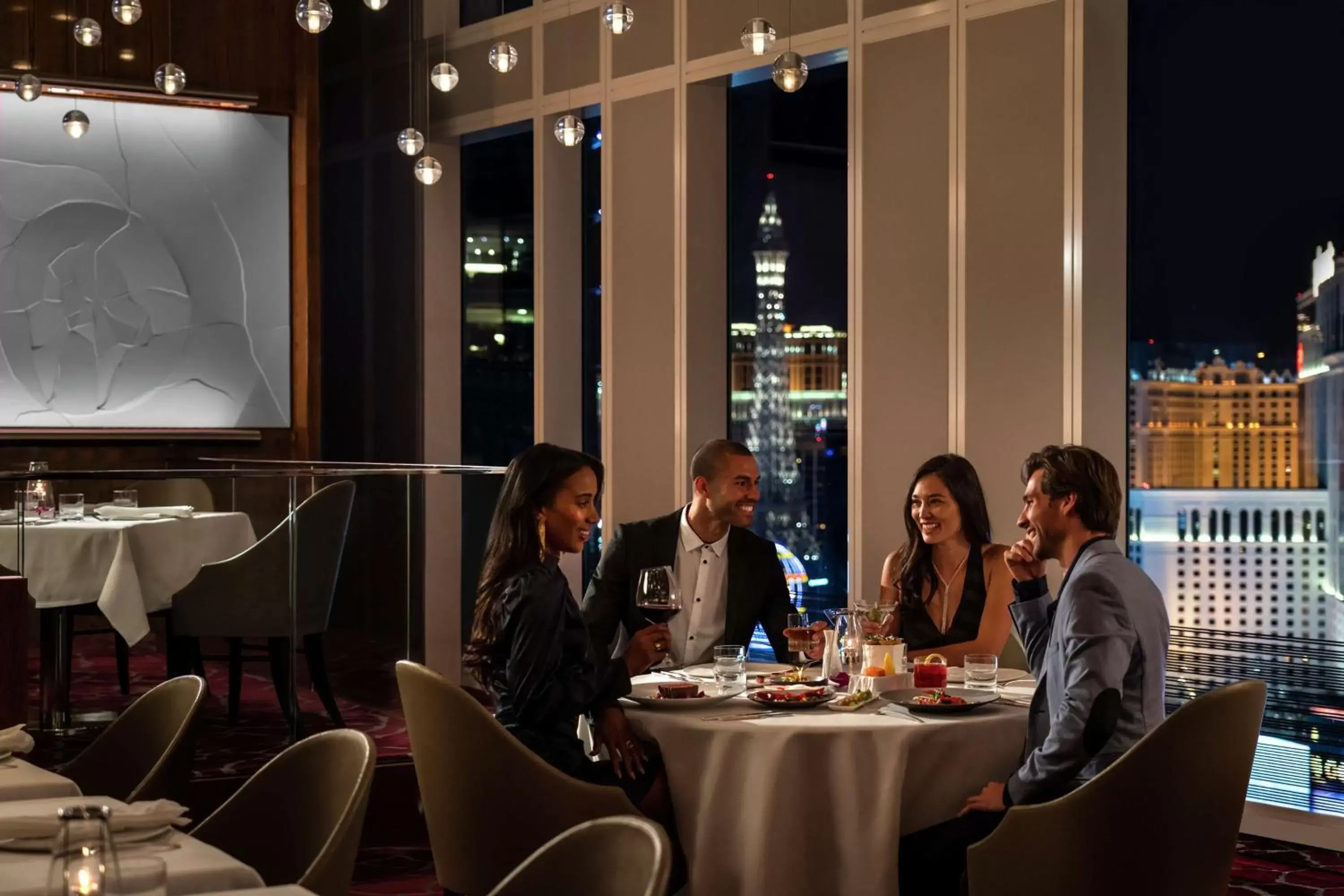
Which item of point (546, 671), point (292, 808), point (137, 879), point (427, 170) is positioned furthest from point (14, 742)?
point (427, 170)

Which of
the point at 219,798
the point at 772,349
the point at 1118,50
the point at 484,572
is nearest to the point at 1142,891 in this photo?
the point at 484,572

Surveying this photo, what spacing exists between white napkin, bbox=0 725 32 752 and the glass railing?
238 centimetres

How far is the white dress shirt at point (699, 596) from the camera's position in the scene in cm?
467

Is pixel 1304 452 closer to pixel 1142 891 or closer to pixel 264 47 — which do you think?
pixel 1142 891

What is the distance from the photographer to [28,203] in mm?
8859

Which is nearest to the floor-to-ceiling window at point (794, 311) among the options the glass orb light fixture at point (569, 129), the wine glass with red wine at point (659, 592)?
the glass orb light fixture at point (569, 129)

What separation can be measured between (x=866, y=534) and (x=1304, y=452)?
191cm

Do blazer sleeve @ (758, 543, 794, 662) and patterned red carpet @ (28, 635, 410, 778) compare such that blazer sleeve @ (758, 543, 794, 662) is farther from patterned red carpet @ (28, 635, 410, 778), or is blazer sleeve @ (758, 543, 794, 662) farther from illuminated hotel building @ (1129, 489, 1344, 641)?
patterned red carpet @ (28, 635, 410, 778)

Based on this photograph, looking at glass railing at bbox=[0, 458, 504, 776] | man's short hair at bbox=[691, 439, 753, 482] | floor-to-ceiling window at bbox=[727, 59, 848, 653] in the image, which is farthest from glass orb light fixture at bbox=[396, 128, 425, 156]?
man's short hair at bbox=[691, 439, 753, 482]

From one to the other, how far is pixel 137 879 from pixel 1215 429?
5.36 m

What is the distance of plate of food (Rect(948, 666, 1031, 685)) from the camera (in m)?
4.13

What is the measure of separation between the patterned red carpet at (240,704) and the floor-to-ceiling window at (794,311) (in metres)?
2.45

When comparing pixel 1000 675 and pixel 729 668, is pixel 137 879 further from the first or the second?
pixel 1000 675

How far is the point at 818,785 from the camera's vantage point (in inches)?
138
